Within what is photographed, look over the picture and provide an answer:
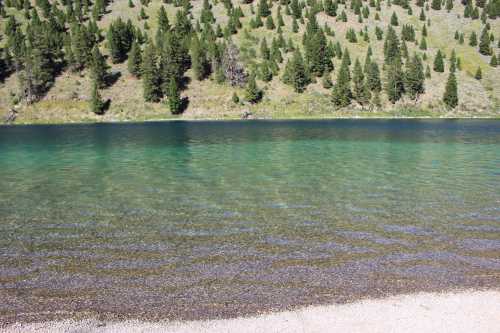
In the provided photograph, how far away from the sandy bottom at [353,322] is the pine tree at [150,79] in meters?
115

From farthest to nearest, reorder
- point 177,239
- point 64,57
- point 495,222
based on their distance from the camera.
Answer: point 64,57 → point 495,222 → point 177,239

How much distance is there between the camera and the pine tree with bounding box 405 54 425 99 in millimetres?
122562

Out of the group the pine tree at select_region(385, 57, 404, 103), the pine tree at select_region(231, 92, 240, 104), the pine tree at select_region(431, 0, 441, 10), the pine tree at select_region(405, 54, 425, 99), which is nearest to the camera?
the pine tree at select_region(231, 92, 240, 104)

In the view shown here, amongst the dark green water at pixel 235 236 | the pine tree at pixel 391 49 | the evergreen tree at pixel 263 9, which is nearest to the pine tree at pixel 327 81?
the pine tree at pixel 391 49

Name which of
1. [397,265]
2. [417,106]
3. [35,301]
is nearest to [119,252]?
[35,301]

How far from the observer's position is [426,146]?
46.3 meters

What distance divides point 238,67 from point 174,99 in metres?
27.7

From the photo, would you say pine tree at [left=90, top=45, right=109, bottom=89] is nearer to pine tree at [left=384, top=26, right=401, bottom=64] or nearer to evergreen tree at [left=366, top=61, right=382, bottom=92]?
evergreen tree at [left=366, top=61, right=382, bottom=92]

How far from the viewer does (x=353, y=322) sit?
895cm

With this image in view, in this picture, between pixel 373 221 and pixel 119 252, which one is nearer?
pixel 119 252

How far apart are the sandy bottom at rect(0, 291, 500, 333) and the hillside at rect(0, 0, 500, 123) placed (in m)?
105

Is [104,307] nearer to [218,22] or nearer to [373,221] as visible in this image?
[373,221]

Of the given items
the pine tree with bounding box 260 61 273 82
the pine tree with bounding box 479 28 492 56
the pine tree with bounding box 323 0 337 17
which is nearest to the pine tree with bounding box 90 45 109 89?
the pine tree with bounding box 260 61 273 82

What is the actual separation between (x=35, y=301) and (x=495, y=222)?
674 inches
